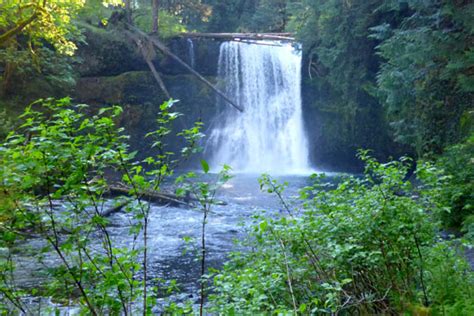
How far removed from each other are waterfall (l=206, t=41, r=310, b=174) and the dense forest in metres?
0.41

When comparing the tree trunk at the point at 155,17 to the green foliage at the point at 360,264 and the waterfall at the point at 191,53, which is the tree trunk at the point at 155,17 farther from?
the green foliage at the point at 360,264

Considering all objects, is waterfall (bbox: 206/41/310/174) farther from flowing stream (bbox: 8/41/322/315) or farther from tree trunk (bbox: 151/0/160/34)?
tree trunk (bbox: 151/0/160/34)

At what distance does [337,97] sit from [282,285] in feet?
59.7

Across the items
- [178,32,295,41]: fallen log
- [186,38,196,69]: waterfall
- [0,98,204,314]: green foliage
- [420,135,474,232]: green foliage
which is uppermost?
[178,32,295,41]: fallen log

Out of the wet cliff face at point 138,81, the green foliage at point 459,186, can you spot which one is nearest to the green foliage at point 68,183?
the green foliage at point 459,186

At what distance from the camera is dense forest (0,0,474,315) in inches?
119

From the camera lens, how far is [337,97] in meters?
21.1

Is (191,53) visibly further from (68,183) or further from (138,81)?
(68,183)

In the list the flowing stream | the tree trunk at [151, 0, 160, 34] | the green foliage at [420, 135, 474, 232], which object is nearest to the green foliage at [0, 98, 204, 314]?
the green foliage at [420, 135, 474, 232]

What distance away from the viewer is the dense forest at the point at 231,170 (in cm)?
302

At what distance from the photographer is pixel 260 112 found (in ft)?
75.7

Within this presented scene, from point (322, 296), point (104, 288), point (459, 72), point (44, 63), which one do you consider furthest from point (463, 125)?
point (44, 63)

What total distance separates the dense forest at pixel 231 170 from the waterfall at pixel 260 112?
409mm

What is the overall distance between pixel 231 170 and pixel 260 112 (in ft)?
60.5
